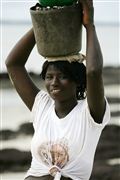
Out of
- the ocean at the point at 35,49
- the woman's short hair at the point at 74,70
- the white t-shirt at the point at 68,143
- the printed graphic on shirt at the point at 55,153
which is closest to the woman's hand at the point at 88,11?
the woman's short hair at the point at 74,70

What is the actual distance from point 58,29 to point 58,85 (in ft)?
0.99

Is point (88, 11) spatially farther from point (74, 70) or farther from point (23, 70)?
point (23, 70)

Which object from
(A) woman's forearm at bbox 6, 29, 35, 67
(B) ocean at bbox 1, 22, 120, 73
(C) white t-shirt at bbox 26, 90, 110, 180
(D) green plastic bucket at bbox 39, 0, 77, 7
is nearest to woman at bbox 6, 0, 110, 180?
(C) white t-shirt at bbox 26, 90, 110, 180

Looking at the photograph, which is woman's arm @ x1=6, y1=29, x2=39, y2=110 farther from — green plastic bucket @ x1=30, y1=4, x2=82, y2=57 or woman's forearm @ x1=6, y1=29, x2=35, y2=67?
green plastic bucket @ x1=30, y1=4, x2=82, y2=57

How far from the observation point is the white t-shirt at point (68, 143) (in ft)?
13.9

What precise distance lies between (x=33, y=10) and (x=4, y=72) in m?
5.35

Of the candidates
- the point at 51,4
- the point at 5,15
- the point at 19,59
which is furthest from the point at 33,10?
the point at 5,15

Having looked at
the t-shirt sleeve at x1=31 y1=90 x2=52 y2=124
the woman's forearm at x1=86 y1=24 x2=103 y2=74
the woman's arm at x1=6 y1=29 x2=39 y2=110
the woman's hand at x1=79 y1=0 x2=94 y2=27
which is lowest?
the t-shirt sleeve at x1=31 y1=90 x2=52 y2=124

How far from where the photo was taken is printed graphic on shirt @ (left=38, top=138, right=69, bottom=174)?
4.25 m

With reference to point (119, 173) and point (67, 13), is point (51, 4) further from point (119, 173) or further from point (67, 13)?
point (119, 173)

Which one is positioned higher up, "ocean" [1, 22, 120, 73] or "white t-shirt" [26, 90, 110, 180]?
"white t-shirt" [26, 90, 110, 180]

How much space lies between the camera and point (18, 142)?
8.77 meters

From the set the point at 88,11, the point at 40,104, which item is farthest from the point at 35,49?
the point at 88,11

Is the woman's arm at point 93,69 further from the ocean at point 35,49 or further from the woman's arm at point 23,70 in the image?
the ocean at point 35,49
